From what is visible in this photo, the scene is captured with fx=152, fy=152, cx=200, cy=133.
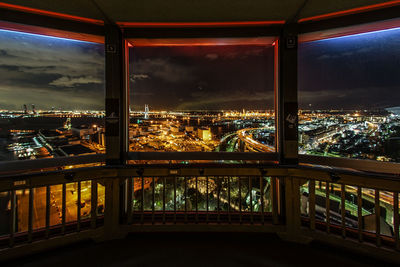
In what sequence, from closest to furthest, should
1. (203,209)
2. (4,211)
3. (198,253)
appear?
(198,253) < (4,211) < (203,209)

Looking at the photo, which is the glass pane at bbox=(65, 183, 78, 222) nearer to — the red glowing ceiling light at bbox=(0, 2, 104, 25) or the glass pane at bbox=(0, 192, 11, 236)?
the glass pane at bbox=(0, 192, 11, 236)

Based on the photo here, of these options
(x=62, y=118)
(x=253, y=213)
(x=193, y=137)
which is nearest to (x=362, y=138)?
(x=253, y=213)

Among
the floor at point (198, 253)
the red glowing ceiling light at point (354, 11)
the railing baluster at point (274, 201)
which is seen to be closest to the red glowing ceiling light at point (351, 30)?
the red glowing ceiling light at point (354, 11)

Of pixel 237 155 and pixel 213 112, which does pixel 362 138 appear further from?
pixel 213 112

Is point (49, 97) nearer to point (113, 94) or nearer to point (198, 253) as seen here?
point (113, 94)

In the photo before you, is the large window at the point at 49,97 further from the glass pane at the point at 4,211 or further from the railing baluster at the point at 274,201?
the railing baluster at the point at 274,201

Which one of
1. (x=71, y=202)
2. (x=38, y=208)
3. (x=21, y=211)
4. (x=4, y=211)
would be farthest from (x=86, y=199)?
(x=4, y=211)

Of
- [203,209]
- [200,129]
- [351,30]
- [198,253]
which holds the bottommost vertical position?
[198,253]
